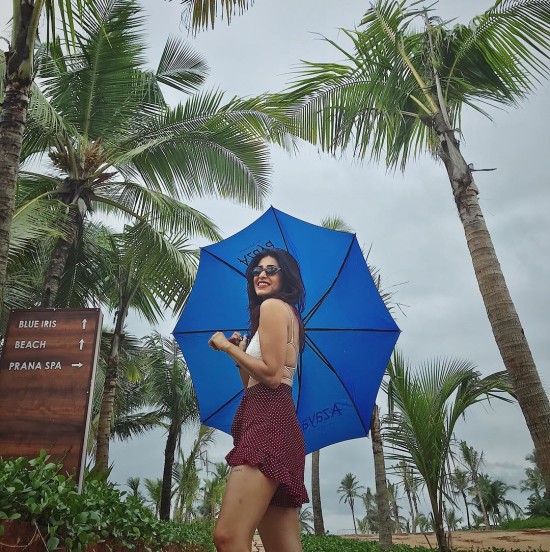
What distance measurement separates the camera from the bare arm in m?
1.99

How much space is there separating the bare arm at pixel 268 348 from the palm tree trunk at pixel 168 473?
18293 mm

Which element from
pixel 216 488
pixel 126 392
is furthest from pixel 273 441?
pixel 216 488


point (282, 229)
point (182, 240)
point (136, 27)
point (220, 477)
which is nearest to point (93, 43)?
point (136, 27)

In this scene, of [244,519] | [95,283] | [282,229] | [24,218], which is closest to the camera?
[244,519]

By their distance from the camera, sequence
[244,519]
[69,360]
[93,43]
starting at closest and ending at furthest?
[244,519] → [69,360] → [93,43]

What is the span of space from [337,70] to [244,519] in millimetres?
6785

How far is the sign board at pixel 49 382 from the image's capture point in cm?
406

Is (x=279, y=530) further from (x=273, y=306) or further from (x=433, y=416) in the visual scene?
(x=433, y=416)

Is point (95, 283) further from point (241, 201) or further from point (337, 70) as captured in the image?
point (337, 70)

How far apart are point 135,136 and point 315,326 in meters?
8.03

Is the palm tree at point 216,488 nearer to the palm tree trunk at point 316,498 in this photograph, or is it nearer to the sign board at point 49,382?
the palm tree trunk at point 316,498

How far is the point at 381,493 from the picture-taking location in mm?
11047

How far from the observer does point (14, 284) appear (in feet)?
32.2

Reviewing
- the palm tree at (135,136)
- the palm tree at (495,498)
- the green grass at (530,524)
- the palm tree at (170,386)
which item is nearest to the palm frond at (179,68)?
the palm tree at (135,136)
